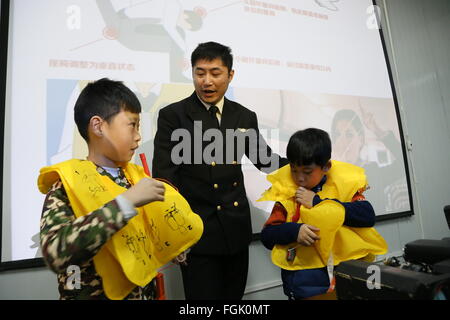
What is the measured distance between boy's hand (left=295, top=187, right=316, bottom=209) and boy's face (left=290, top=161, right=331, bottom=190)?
4 centimetres

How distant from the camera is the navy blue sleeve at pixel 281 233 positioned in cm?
86

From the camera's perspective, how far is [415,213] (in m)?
2.13

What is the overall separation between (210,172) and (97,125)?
1.46ft

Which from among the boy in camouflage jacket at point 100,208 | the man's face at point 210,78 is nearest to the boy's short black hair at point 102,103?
the boy in camouflage jacket at point 100,208

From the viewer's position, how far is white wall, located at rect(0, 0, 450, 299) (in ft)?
7.11

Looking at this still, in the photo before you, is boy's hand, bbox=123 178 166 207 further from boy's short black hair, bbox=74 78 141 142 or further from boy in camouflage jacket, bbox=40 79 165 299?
boy's short black hair, bbox=74 78 141 142

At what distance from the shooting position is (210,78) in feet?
3.42

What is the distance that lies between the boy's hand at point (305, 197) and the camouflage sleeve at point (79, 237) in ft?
1.86

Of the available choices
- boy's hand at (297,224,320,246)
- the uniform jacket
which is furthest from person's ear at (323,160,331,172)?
the uniform jacket

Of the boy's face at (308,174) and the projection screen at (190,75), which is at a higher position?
the projection screen at (190,75)

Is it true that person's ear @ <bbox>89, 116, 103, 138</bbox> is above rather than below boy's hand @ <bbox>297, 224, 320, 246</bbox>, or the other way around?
above

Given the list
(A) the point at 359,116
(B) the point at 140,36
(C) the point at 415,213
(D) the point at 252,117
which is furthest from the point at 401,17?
(B) the point at 140,36

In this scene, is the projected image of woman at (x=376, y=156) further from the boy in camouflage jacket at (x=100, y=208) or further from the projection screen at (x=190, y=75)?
the boy in camouflage jacket at (x=100, y=208)

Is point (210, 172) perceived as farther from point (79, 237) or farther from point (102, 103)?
point (79, 237)
